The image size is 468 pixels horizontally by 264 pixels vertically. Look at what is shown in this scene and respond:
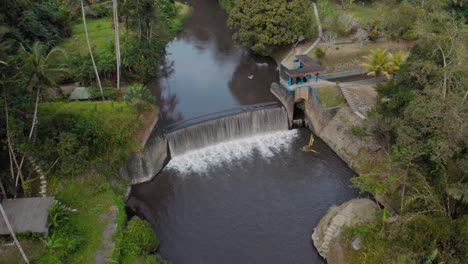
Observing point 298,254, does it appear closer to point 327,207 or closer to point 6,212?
point 327,207

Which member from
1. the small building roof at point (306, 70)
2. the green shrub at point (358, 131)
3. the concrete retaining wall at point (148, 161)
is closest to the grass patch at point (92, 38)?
the concrete retaining wall at point (148, 161)

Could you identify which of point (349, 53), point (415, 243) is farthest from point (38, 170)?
point (349, 53)

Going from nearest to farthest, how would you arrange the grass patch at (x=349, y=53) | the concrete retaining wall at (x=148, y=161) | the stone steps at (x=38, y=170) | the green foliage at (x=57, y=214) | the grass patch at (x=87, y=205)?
the grass patch at (x=87, y=205) → the green foliage at (x=57, y=214) → the stone steps at (x=38, y=170) → the concrete retaining wall at (x=148, y=161) → the grass patch at (x=349, y=53)

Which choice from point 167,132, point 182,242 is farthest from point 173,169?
point 182,242

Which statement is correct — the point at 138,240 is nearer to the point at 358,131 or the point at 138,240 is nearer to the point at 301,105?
the point at 358,131

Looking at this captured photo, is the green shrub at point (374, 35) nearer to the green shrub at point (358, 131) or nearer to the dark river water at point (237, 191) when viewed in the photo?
the dark river water at point (237, 191)

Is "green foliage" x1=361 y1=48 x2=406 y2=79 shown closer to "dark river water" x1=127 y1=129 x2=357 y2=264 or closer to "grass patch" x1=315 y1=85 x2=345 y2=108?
"grass patch" x1=315 y1=85 x2=345 y2=108

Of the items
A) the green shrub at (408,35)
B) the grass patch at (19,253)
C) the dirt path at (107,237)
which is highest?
the green shrub at (408,35)

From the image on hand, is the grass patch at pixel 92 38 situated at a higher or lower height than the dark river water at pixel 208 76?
higher
